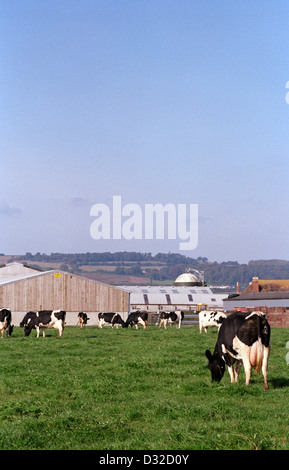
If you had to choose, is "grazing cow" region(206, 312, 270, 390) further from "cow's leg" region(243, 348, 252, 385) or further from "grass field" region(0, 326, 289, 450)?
"grass field" region(0, 326, 289, 450)

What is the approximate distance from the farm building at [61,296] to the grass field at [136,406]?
147 ft

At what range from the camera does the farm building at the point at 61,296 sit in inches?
2591

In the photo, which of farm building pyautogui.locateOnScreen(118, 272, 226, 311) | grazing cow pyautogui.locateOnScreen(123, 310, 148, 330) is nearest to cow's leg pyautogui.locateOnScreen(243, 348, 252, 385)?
grazing cow pyautogui.locateOnScreen(123, 310, 148, 330)

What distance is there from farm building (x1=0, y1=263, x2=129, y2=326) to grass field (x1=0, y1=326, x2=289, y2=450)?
1760 inches

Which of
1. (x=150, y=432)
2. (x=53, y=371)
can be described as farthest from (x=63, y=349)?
(x=150, y=432)

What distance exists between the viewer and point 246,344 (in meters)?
15.3

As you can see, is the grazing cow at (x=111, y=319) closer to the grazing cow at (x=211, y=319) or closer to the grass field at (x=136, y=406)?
the grazing cow at (x=211, y=319)

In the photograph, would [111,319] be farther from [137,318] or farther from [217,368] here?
[217,368]

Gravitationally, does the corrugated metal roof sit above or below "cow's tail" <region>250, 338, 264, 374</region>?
below

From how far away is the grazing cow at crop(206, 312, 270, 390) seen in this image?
15.2 metres

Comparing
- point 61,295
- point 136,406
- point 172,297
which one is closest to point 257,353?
point 136,406

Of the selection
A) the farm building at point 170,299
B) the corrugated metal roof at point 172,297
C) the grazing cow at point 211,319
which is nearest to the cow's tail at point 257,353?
the grazing cow at point 211,319

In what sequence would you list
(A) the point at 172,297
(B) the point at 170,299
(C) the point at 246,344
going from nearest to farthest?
1. (C) the point at 246,344
2. (B) the point at 170,299
3. (A) the point at 172,297

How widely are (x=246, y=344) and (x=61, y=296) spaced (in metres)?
53.3
